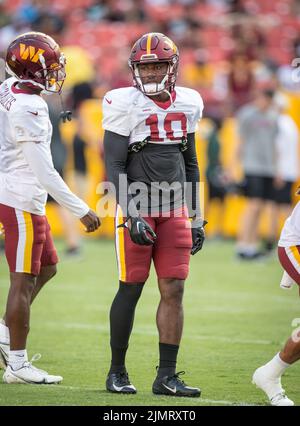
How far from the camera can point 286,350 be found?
195 inches

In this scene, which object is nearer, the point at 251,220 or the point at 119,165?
the point at 119,165

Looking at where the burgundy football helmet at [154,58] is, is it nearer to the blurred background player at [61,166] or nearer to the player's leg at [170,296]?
the player's leg at [170,296]

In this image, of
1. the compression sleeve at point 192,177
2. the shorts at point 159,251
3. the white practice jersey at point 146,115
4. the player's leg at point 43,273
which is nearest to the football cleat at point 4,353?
the player's leg at point 43,273

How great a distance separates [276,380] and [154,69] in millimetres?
1777

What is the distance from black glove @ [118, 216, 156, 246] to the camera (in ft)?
16.8

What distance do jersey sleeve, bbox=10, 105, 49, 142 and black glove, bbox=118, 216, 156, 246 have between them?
28.8 inches

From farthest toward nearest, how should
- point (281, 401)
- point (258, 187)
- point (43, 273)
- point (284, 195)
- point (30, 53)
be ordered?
point (284, 195) → point (258, 187) → point (43, 273) → point (30, 53) → point (281, 401)

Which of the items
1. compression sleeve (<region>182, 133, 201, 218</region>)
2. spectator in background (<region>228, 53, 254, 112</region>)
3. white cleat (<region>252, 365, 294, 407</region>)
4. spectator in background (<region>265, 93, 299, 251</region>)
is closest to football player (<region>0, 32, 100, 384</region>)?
compression sleeve (<region>182, 133, 201, 218</region>)

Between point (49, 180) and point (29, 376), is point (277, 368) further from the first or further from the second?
point (49, 180)

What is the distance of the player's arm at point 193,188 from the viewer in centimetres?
557

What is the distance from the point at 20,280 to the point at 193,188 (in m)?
1.15

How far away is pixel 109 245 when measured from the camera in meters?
13.7

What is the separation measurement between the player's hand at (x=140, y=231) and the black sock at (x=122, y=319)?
0.29m

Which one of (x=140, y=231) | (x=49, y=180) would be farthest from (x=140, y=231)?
(x=49, y=180)
